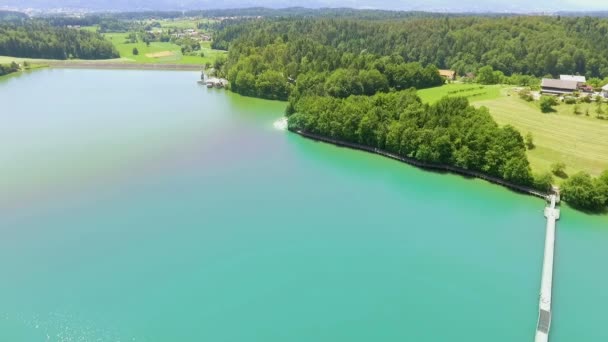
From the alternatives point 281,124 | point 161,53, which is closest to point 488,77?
point 281,124

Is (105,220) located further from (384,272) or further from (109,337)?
(384,272)

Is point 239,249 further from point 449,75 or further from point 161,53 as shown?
point 161,53

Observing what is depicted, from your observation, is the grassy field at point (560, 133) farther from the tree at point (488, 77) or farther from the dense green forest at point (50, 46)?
the dense green forest at point (50, 46)

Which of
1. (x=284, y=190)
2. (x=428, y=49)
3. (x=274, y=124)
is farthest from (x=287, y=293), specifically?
(x=428, y=49)

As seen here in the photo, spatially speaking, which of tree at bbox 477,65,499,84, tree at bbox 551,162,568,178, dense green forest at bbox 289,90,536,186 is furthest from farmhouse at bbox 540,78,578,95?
tree at bbox 551,162,568,178

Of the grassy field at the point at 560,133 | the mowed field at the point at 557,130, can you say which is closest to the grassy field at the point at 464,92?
the mowed field at the point at 557,130

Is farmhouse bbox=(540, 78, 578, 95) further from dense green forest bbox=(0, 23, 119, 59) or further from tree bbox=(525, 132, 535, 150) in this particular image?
dense green forest bbox=(0, 23, 119, 59)
